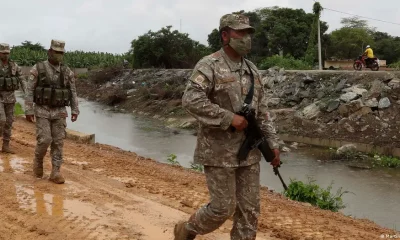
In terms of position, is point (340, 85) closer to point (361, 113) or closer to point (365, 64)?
point (361, 113)

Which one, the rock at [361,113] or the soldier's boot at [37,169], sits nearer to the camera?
the soldier's boot at [37,169]

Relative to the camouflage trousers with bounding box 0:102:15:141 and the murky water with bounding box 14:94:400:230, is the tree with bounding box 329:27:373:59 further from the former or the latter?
the camouflage trousers with bounding box 0:102:15:141

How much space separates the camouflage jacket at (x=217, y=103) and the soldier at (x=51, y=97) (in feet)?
11.0

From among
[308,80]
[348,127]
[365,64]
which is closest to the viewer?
[348,127]

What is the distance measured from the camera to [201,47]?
4269 centimetres

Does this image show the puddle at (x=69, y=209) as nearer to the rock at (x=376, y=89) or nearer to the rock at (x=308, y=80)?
the rock at (x=376, y=89)

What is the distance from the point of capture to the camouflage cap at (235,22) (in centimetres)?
384

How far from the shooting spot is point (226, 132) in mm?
3846

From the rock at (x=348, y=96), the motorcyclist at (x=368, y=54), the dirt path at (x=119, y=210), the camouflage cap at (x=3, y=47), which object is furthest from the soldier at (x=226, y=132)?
the motorcyclist at (x=368, y=54)

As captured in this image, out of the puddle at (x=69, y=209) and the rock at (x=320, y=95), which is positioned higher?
the rock at (x=320, y=95)

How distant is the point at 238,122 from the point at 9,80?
6.49 metres

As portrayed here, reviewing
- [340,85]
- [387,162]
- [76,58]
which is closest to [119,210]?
[387,162]

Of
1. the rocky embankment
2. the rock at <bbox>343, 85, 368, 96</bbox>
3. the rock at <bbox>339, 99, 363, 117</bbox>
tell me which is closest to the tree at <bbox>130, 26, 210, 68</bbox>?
the rocky embankment

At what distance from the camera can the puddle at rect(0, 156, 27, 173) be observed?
7844 millimetres
